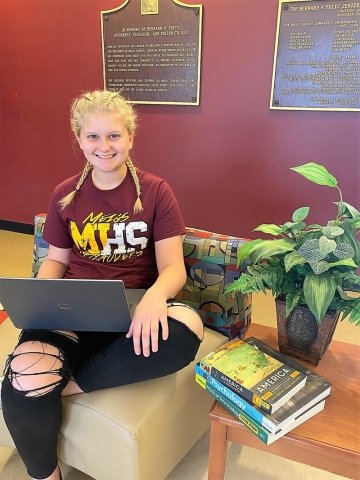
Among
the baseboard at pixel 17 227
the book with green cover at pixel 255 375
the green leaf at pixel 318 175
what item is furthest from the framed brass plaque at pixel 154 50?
the book with green cover at pixel 255 375

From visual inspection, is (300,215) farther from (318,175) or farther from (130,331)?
(130,331)

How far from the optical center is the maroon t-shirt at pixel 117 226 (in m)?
1.15

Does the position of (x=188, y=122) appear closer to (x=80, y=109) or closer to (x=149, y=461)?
(x=80, y=109)

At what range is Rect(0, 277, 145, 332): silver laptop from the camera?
0.85 meters

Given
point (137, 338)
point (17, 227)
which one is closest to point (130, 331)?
point (137, 338)

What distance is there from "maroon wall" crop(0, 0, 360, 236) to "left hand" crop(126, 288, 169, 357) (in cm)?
148

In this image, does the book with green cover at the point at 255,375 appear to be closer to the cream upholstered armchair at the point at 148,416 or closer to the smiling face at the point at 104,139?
the cream upholstered armchair at the point at 148,416

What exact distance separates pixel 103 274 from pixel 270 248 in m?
0.52

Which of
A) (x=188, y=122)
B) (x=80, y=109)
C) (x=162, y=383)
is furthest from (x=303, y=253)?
(x=188, y=122)

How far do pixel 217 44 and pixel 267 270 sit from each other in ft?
5.37

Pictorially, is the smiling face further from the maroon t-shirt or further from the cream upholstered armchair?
the cream upholstered armchair

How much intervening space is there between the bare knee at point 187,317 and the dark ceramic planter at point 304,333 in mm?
208

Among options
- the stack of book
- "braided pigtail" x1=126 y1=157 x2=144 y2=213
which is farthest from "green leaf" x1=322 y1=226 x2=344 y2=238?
"braided pigtail" x1=126 y1=157 x2=144 y2=213

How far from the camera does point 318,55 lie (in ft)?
6.29
